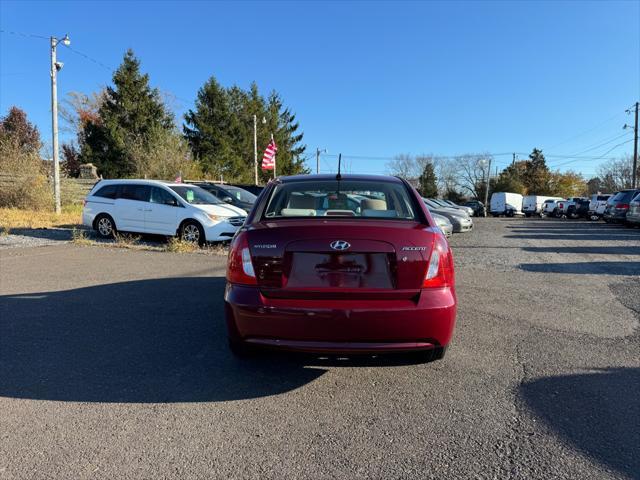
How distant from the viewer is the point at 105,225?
13.0 meters

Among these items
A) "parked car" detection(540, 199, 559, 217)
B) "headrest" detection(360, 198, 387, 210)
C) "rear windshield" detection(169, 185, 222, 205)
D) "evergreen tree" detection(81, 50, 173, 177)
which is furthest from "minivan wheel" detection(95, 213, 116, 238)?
"parked car" detection(540, 199, 559, 217)

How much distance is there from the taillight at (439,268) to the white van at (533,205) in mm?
51575

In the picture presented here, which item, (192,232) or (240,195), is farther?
(240,195)

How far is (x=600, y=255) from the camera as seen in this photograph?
1123 centimetres

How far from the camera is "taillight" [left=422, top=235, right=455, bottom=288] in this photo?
3.22 metres

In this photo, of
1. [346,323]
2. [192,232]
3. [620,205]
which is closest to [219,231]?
[192,232]

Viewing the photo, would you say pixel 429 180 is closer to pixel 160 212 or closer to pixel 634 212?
pixel 634 212

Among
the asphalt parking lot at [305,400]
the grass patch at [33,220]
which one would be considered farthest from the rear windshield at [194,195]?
the asphalt parking lot at [305,400]

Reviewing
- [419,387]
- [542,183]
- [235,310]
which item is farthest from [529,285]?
[542,183]

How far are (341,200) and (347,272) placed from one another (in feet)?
4.33

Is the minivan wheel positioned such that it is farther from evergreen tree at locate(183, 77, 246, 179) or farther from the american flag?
evergreen tree at locate(183, 77, 246, 179)

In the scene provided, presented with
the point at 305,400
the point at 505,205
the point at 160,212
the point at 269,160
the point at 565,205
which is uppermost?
the point at 269,160

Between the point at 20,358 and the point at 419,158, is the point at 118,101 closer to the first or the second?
the point at 20,358

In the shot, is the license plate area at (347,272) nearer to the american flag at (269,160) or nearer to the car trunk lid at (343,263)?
the car trunk lid at (343,263)
